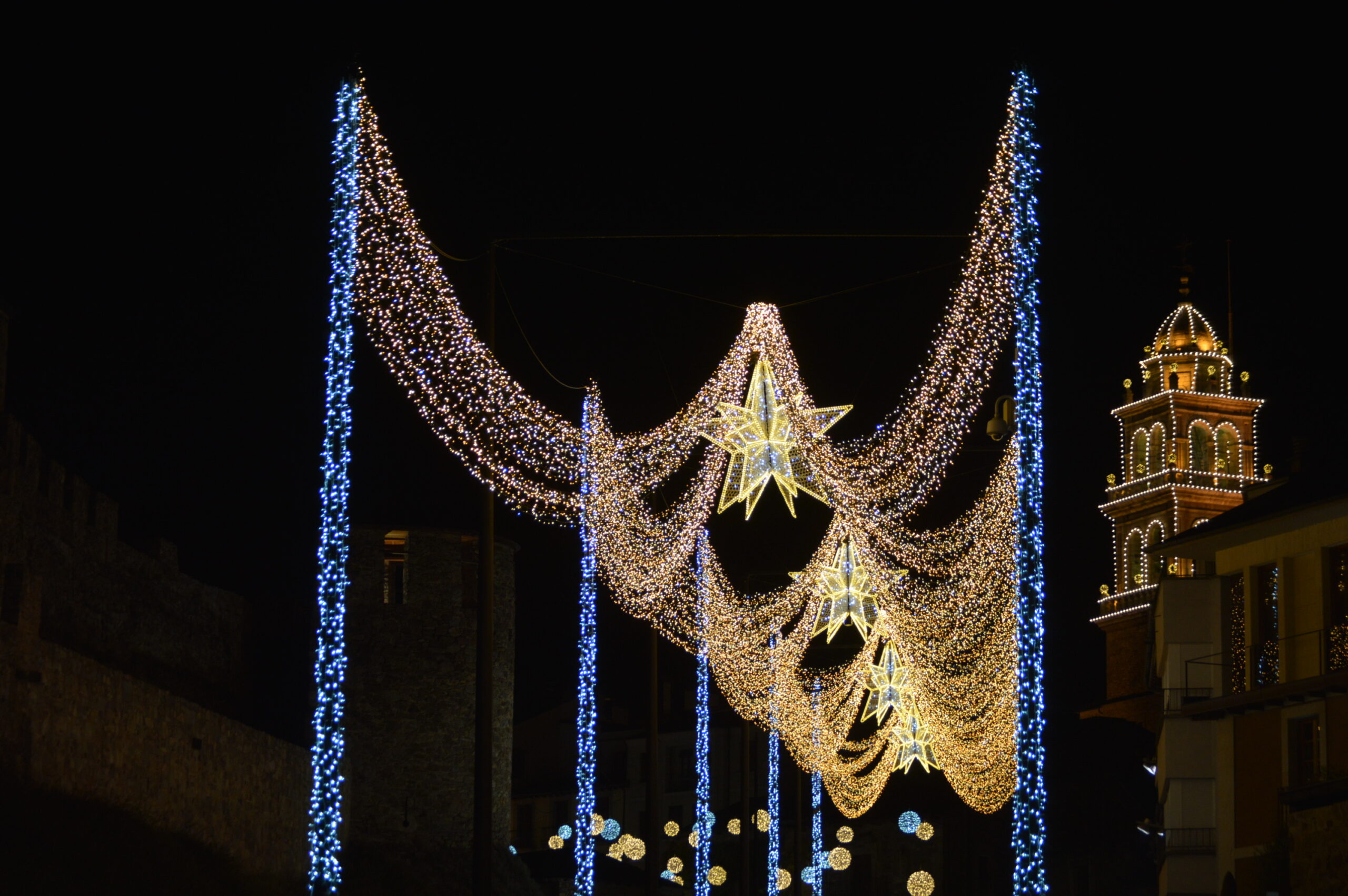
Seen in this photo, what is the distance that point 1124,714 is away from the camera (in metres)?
47.9

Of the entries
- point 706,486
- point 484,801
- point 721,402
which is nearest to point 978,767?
point 706,486

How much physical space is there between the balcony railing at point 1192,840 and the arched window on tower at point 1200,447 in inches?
976

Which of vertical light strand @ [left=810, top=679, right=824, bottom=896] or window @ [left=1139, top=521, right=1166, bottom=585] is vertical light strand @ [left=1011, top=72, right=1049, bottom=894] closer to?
vertical light strand @ [left=810, top=679, right=824, bottom=896]

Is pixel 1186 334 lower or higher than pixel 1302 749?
higher

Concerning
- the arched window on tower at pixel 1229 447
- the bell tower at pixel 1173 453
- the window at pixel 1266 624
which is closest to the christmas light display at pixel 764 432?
the window at pixel 1266 624

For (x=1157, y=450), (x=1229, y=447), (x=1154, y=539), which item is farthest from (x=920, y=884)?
(x=1229, y=447)

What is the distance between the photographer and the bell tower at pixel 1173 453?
5094 centimetres

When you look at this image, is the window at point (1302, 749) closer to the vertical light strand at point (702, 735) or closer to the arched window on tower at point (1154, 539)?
the vertical light strand at point (702, 735)

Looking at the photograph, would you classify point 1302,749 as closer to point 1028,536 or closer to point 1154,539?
point 1028,536

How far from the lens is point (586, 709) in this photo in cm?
2275

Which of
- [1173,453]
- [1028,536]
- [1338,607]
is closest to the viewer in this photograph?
[1028,536]

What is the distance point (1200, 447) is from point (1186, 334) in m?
3.19

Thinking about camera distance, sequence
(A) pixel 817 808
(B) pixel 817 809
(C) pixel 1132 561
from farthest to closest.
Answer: (C) pixel 1132 561 < (A) pixel 817 808 < (B) pixel 817 809

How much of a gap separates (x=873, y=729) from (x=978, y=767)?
18.4 meters
